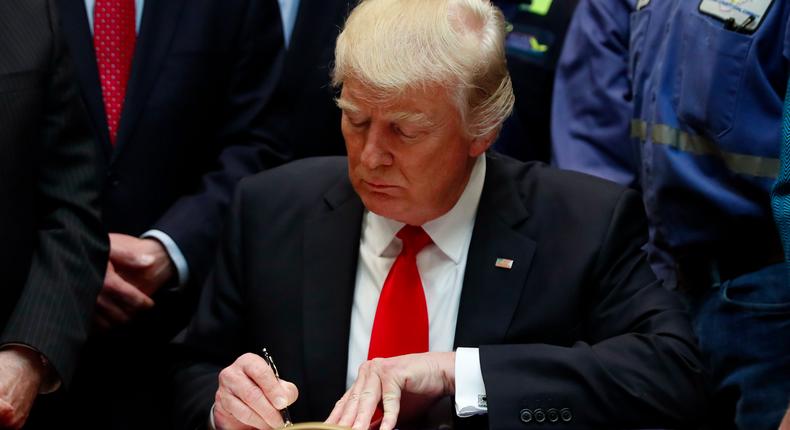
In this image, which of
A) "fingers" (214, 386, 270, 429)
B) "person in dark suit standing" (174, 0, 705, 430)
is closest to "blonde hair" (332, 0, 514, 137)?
"person in dark suit standing" (174, 0, 705, 430)

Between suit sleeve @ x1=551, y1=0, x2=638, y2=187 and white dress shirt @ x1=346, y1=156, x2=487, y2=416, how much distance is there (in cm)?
66

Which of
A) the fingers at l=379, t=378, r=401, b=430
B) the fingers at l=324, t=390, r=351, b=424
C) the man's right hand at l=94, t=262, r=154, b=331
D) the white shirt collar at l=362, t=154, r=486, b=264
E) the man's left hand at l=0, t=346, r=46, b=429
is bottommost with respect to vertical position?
the man's right hand at l=94, t=262, r=154, b=331

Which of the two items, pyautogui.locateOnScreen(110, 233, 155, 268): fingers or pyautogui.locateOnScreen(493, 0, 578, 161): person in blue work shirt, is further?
pyautogui.locateOnScreen(493, 0, 578, 161): person in blue work shirt

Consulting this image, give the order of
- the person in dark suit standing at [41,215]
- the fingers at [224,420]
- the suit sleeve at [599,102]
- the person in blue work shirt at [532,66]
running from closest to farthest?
the fingers at [224,420] → the person in dark suit standing at [41,215] → the suit sleeve at [599,102] → the person in blue work shirt at [532,66]

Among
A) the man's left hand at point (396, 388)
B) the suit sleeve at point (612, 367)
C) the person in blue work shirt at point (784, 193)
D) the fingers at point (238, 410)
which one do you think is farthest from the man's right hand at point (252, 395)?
the person in blue work shirt at point (784, 193)

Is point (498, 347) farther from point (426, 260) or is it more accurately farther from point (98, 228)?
point (98, 228)

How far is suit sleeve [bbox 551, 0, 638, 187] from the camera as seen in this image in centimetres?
310

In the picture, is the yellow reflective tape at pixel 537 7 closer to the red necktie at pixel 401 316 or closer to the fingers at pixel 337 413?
A: the red necktie at pixel 401 316

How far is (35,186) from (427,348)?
0.92 meters

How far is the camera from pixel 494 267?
2.43 meters

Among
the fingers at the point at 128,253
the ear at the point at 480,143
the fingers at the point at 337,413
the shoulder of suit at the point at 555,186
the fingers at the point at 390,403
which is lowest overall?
the fingers at the point at 128,253

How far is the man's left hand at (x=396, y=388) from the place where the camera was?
6.69 feet

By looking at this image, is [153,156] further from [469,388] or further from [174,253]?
[469,388]

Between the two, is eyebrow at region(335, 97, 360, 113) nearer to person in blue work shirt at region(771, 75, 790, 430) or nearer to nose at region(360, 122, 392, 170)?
nose at region(360, 122, 392, 170)
